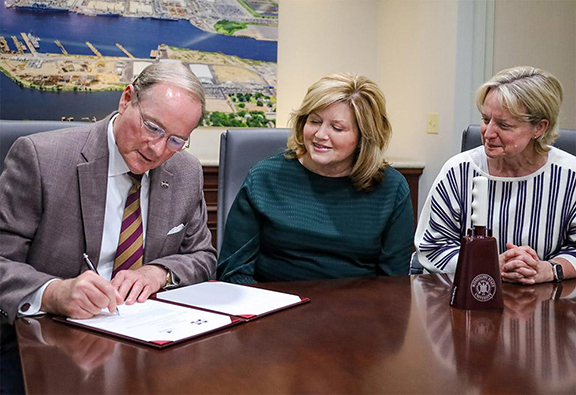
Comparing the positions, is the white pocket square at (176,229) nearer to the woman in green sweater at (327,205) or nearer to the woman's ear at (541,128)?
the woman in green sweater at (327,205)

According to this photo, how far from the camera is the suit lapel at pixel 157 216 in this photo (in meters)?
1.62

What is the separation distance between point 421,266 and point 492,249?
2.16 ft

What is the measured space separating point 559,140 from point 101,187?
1.45 m

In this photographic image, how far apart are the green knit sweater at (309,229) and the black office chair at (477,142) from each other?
14 centimetres

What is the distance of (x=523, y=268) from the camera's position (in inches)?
63.4

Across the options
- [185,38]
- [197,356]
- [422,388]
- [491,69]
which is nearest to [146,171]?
[197,356]

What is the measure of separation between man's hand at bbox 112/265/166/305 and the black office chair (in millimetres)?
899

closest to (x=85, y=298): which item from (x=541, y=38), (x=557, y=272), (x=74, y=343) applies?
(x=74, y=343)

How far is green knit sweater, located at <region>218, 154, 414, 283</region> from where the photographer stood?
182 centimetres

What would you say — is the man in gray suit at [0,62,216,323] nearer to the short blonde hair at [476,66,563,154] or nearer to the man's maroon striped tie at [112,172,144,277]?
the man's maroon striped tie at [112,172,144,277]

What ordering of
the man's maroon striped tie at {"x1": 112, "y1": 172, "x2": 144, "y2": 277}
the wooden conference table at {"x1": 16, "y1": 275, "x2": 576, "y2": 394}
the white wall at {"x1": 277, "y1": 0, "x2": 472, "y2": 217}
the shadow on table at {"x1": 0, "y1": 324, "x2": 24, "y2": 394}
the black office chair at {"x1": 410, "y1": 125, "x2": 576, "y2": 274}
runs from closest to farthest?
the wooden conference table at {"x1": 16, "y1": 275, "x2": 576, "y2": 394} → the shadow on table at {"x1": 0, "y1": 324, "x2": 24, "y2": 394} → the man's maroon striped tie at {"x1": 112, "y1": 172, "x2": 144, "y2": 277} → the black office chair at {"x1": 410, "y1": 125, "x2": 576, "y2": 274} → the white wall at {"x1": 277, "y1": 0, "x2": 472, "y2": 217}

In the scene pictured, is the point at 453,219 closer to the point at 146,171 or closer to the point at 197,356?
the point at 146,171

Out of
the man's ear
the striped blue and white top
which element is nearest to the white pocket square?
the man's ear

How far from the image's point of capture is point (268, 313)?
4.16 ft
